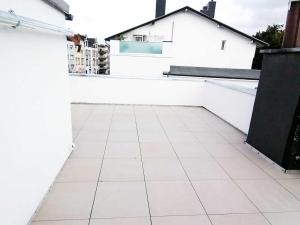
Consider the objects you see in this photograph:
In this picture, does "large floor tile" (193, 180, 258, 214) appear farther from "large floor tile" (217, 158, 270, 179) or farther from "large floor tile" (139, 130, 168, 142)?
"large floor tile" (139, 130, 168, 142)

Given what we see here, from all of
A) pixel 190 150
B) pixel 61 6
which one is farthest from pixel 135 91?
pixel 61 6

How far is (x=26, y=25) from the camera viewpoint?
134 cm

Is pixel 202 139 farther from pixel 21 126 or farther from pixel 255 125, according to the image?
pixel 21 126

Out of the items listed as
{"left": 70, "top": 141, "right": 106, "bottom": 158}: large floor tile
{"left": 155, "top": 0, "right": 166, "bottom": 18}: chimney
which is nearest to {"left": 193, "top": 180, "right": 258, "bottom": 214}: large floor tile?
{"left": 70, "top": 141, "right": 106, "bottom": 158}: large floor tile

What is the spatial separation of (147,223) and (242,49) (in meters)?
13.1

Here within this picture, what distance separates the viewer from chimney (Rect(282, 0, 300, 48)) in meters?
2.49

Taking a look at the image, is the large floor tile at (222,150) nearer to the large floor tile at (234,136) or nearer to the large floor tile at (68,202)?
the large floor tile at (234,136)

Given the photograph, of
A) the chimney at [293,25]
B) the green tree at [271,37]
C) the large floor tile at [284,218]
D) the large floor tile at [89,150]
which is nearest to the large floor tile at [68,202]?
the large floor tile at [89,150]

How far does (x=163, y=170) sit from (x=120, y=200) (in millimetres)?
704

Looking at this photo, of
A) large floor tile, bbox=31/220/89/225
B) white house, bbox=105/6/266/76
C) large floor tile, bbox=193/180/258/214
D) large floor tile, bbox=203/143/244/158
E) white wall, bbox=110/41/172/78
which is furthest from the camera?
white house, bbox=105/6/266/76

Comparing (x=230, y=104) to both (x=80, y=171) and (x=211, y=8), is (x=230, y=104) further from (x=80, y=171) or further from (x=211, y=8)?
(x=211, y=8)

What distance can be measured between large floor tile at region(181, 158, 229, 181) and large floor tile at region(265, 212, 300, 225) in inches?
24.3

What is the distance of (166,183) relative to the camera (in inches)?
85.4

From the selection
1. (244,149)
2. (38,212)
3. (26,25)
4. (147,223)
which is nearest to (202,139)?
(244,149)
